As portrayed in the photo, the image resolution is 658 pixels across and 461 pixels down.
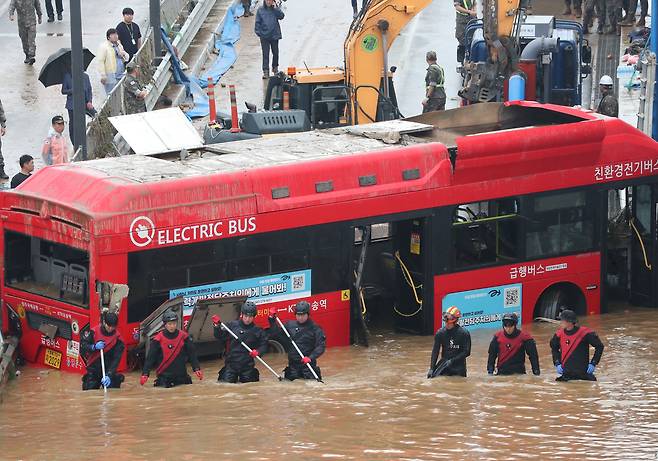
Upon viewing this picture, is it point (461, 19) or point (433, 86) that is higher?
point (461, 19)

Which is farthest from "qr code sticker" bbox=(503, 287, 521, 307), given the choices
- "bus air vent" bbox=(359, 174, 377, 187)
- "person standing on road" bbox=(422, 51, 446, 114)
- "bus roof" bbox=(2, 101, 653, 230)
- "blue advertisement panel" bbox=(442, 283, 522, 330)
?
"person standing on road" bbox=(422, 51, 446, 114)

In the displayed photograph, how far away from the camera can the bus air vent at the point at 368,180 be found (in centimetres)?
2023

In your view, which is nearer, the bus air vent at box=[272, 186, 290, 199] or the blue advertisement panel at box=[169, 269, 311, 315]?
the blue advertisement panel at box=[169, 269, 311, 315]

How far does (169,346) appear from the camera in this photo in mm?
17938

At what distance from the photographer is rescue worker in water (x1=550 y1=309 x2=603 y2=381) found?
18266 millimetres

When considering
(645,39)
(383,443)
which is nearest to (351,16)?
(645,39)

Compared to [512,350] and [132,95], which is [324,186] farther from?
[132,95]

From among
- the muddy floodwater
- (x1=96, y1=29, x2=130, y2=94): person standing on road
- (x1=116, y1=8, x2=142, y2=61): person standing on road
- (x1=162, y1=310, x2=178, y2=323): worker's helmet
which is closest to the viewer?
the muddy floodwater

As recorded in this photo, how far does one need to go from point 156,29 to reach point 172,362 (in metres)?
16.0

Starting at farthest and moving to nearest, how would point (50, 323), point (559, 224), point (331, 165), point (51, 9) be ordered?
point (51, 9), point (559, 224), point (331, 165), point (50, 323)

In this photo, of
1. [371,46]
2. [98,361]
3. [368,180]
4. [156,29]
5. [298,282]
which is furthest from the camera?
[156,29]

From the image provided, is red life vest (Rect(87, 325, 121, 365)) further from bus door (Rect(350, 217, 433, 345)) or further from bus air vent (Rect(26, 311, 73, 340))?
bus door (Rect(350, 217, 433, 345))

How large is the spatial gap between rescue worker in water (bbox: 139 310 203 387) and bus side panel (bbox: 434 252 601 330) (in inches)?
161

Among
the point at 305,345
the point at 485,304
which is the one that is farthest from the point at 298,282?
the point at 485,304
